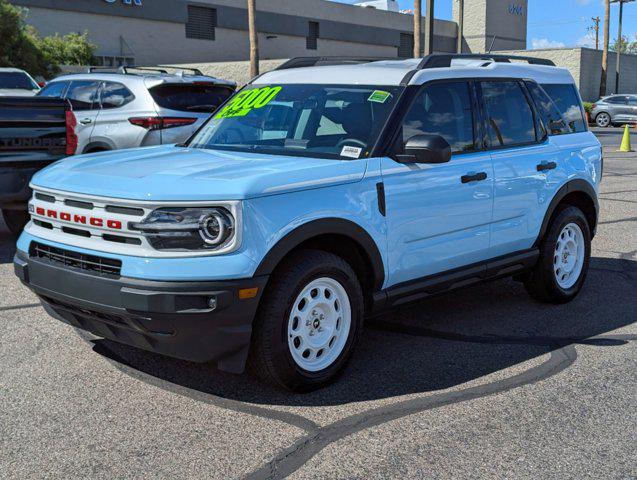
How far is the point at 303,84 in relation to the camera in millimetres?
5574

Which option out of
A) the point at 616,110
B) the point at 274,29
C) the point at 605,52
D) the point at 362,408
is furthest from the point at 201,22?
the point at 362,408

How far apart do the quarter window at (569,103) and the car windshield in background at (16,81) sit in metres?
16.7

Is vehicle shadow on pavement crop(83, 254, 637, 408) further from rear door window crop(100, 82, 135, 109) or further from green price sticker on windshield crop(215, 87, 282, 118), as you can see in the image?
rear door window crop(100, 82, 135, 109)

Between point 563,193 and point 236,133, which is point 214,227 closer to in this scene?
point 236,133

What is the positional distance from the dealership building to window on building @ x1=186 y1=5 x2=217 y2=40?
0.19ft

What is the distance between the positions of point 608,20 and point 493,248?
164ft

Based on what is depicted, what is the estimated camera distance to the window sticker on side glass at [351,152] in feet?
15.8

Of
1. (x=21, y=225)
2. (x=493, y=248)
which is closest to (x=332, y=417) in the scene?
(x=493, y=248)

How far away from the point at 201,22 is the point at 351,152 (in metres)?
44.0

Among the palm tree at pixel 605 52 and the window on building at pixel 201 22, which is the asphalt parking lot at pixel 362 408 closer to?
the window on building at pixel 201 22

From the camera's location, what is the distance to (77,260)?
4.30 metres

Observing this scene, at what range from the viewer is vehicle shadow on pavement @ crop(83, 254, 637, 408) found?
460cm

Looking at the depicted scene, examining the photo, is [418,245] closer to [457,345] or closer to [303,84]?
[457,345]

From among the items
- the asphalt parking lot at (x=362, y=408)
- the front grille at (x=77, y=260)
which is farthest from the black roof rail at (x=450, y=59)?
the front grille at (x=77, y=260)
